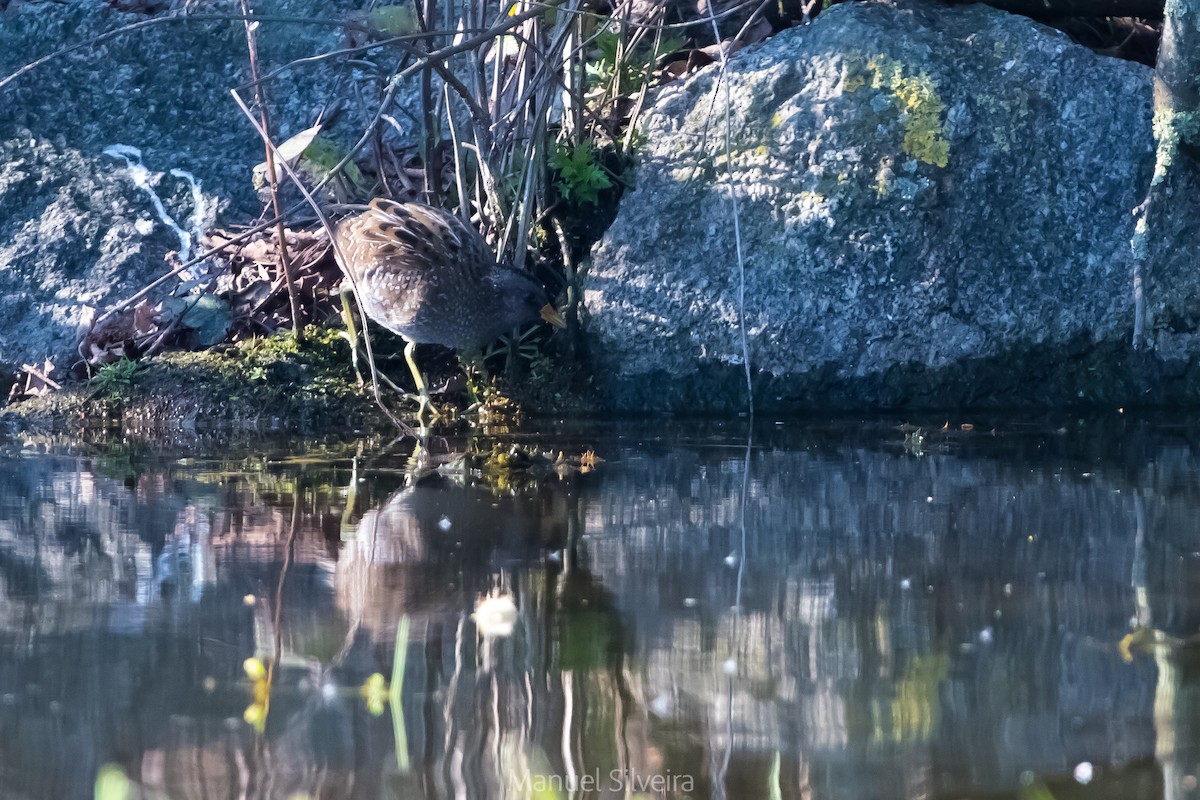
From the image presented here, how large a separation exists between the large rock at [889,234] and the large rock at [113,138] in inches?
85.8

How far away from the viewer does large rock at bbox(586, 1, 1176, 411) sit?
5281 millimetres

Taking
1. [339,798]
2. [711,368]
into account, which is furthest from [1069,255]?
[339,798]

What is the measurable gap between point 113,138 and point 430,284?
261 cm

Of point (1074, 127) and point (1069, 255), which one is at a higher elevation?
point (1074, 127)

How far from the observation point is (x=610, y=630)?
8.54 ft

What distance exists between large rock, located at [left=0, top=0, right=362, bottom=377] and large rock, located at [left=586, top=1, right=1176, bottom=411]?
2.18m

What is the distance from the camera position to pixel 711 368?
5.36 metres

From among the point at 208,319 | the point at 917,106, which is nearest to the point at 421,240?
the point at 208,319

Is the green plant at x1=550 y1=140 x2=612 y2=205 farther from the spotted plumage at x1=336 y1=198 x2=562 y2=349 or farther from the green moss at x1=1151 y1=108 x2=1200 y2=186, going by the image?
the green moss at x1=1151 y1=108 x2=1200 y2=186

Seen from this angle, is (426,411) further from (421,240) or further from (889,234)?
(889,234)

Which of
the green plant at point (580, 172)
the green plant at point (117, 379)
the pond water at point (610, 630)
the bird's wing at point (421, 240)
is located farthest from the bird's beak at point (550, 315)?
the green plant at point (117, 379)

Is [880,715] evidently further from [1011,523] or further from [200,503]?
[200,503]

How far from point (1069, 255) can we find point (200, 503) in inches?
146

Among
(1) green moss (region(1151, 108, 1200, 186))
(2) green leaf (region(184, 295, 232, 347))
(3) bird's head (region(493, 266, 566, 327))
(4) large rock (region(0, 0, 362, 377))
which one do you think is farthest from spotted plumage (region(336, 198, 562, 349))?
(1) green moss (region(1151, 108, 1200, 186))
